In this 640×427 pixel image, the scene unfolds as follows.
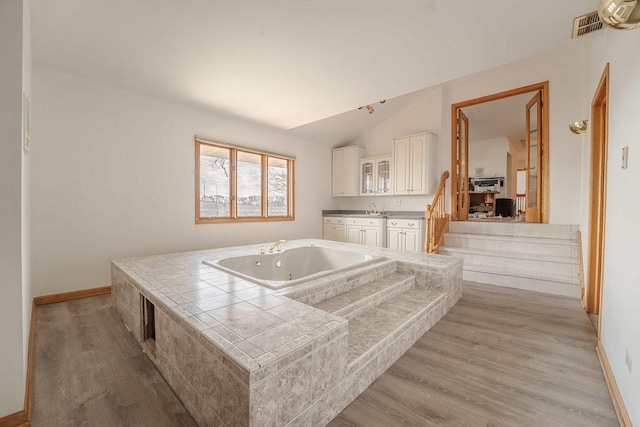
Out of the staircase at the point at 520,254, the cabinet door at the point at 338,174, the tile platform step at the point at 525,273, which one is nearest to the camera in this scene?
the tile platform step at the point at 525,273

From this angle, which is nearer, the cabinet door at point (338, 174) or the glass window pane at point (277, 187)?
the glass window pane at point (277, 187)

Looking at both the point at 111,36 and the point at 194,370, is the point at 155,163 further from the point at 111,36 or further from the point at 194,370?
the point at 194,370

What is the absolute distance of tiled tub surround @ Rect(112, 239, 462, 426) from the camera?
1126 mm

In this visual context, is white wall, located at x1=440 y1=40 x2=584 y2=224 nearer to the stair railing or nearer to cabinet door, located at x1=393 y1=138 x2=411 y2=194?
the stair railing

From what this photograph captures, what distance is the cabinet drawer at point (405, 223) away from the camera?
4887 millimetres

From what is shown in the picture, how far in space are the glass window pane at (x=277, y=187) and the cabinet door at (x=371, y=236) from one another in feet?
5.45

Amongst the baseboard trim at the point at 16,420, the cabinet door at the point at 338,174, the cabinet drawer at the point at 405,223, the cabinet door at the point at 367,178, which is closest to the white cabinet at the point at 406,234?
the cabinet drawer at the point at 405,223

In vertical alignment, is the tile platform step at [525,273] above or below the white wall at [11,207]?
below

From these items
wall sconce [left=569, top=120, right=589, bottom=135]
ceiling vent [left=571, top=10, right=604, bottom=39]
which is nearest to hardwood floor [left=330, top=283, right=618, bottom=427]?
wall sconce [left=569, top=120, right=589, bottom=135]

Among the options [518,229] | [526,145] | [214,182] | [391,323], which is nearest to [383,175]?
[526,145]

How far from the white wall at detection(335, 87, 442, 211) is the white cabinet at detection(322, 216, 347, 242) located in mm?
725

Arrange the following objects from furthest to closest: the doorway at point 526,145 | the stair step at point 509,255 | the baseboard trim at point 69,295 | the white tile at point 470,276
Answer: the doorway at point 526,145
the white tile at point 470,276
the stair step at point 509,255
the baseboard trim at point 69,295

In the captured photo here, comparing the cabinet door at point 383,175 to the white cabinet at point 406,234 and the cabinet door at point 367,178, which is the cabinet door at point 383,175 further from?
the white cabinet at point 406,234

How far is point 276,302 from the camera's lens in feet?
5.76
